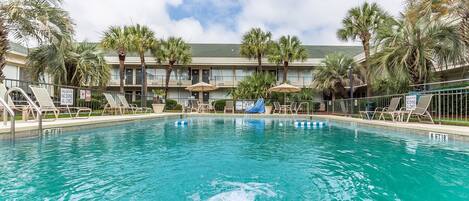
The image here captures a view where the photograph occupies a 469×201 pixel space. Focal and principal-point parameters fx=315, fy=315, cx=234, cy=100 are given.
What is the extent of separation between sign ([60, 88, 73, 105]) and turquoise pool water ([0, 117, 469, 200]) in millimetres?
4803

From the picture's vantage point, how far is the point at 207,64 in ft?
95.0

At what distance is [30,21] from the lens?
9.99 metres

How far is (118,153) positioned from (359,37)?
59.3 feet

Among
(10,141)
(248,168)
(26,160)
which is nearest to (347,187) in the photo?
(248,168)

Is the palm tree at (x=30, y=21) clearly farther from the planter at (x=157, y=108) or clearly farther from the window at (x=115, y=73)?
the window at (x=115, y=73)

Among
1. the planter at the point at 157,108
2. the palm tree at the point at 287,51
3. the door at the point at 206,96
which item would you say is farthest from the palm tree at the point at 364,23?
the door at the point at 206,96

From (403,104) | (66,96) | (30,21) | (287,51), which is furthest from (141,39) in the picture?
(403,104)

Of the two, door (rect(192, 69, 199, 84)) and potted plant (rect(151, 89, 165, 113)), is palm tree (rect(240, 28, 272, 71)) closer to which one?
door (rect(192, 69, 199, 84))

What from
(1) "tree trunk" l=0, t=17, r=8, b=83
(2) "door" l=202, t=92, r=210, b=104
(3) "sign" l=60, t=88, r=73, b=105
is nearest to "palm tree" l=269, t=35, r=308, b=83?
(2) "door" l=202, t=92, r=210, b=104

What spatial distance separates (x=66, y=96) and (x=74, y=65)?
7.72 meters

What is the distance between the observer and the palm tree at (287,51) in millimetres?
25406

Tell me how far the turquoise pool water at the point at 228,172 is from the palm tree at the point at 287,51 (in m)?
20.0

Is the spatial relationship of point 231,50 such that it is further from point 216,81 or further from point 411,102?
point 411,102

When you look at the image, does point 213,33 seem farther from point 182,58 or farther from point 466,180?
point 466,180
